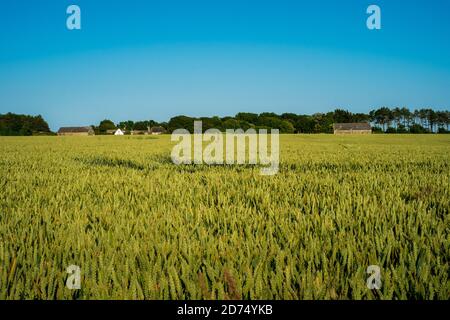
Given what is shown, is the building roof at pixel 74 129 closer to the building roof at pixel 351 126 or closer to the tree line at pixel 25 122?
the tree line at pixel 25 122

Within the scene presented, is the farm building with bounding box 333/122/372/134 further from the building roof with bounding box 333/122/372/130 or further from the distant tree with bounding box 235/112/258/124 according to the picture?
the distant tree with bounding box 235/112/258/124

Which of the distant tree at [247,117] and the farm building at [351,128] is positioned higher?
the distant tree at [247,117]

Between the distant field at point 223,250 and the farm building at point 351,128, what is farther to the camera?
the farm building at point 351,128

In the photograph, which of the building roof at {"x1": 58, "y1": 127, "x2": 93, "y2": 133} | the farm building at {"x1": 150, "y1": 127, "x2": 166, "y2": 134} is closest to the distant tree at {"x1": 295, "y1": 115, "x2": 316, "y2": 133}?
the farm building at {"x1": 150, "y1": 127, "x2": 166, "y2": 134}

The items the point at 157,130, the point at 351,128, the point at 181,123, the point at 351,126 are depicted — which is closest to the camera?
the point at 351,128

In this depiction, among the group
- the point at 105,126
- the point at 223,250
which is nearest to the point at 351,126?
the point at 105,126

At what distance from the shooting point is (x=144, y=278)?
1.51 metres

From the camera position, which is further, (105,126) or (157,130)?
(105,126)

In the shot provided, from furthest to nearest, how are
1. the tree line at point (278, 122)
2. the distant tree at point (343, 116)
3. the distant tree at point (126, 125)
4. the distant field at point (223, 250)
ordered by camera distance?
1. the distant tree at point (126, 125)
2. the distant tree at point (343, 116)
3. the tree line at point (278, 122)
4. the distant field at point (223, 250)

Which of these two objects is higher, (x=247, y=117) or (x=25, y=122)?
(x=247, y=117)

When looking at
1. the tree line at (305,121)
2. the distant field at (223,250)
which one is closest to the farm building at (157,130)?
the tree line at (305,121)

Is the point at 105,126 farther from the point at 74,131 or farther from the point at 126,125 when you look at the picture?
the point at 74,131
